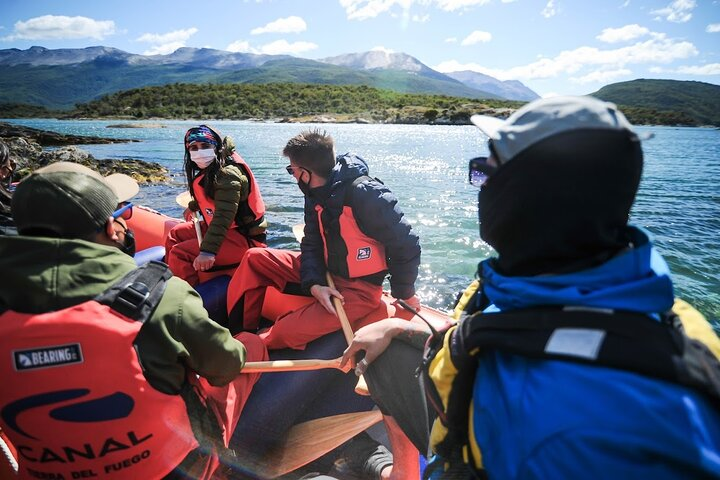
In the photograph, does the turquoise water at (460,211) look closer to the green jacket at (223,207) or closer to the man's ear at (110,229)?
the green jacket at (223,207)

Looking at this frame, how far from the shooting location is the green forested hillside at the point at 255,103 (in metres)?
69.2

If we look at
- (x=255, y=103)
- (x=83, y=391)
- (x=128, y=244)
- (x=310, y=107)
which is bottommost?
(x=83, y=391)

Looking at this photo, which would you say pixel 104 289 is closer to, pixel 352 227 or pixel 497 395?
pixel 497 395

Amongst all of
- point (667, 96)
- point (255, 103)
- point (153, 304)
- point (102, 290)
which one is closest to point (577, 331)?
point (153, 304)

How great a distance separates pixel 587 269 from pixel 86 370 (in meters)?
1.42

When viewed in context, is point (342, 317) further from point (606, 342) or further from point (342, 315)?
point (606, 342)

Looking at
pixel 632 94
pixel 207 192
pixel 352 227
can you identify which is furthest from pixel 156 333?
pixel 632 94

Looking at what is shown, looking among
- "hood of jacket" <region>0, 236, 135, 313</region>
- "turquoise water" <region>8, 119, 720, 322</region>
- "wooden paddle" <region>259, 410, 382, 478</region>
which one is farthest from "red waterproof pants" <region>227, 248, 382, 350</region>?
"turquoise water" <region>8, 119, 720, 322</region>

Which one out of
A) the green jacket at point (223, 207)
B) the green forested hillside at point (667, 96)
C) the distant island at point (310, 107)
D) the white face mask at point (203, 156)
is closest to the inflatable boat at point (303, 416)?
the green jacket at point (223, 207)

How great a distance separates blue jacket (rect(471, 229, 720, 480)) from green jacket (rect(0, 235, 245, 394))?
1064 mm

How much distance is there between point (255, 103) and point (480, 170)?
84306mm

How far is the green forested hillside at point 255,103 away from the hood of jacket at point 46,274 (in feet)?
202

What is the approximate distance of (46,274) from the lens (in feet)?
4.12

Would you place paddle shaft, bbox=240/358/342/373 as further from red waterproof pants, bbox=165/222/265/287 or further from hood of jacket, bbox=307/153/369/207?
red waterproof pants, bbox=165/222/265/287
